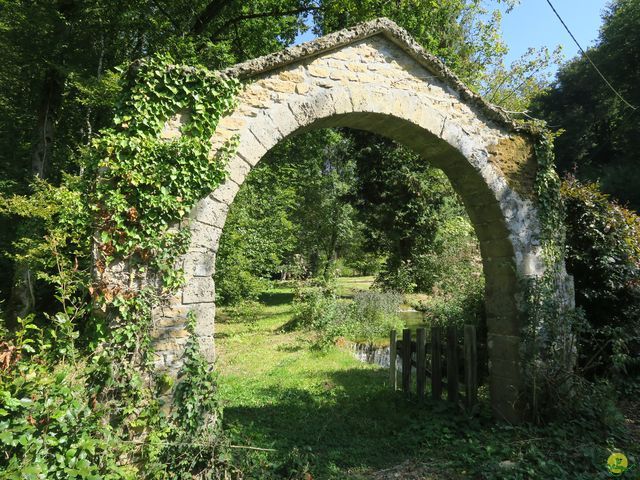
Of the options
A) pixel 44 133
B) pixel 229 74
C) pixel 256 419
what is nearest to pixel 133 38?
pixel 44 133

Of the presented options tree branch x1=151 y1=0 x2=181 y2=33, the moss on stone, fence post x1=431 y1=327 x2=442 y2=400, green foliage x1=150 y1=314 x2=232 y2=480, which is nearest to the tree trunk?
tree branch x1=151 y1=0 x2=181 y2=33

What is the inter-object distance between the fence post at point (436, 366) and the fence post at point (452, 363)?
163mm

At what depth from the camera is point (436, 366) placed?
5418mm

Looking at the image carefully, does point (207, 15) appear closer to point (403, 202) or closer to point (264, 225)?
point (264, 225)

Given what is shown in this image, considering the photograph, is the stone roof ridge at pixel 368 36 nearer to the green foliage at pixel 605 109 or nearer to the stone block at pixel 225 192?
the stone block at pixel 225 192

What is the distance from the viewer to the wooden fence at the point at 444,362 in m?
5.06

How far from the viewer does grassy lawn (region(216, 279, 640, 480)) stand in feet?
12.1

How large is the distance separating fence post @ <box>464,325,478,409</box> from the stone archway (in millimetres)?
323

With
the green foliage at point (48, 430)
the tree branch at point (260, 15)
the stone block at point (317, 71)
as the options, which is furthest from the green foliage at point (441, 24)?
the green foliage at point (48, 430)

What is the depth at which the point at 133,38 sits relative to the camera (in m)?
11.6

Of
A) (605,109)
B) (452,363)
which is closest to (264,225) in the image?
(452,363)

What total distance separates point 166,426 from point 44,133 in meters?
9.50

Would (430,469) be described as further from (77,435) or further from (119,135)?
(119,135)

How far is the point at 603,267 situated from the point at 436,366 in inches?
110
